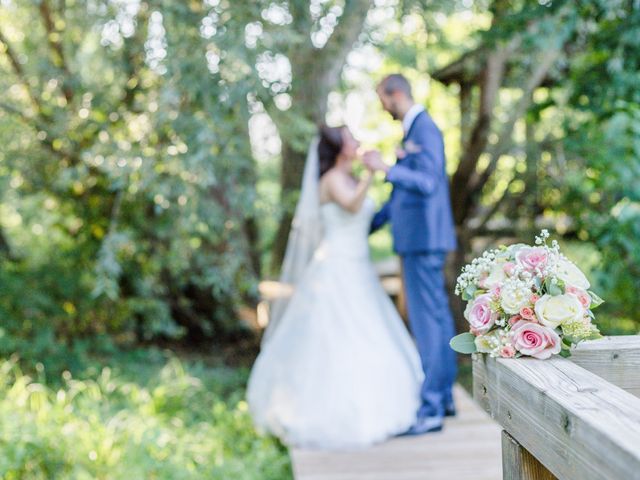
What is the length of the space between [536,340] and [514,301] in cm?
10

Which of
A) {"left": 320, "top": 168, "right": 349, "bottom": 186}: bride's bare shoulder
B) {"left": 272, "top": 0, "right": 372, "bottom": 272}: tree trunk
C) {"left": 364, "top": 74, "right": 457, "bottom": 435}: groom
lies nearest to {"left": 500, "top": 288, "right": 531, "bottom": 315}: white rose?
{"left": 364, "top": 74, "right": 457, "bottom": 435}: groom

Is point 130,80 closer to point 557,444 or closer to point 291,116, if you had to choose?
point 291,116

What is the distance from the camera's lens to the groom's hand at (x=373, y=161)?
4.23 meters

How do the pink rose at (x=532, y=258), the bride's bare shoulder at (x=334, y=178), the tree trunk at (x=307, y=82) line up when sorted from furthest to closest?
the tree trunk at (x=307, y=82)
the bride's bare shoulder at (x=334, y=178)
the pink rose at (x=532, y=258)

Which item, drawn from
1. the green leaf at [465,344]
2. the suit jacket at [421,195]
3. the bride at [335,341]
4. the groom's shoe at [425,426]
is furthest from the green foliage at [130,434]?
the green leaf at [465,344]

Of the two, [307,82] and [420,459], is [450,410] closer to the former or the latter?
[420,459]

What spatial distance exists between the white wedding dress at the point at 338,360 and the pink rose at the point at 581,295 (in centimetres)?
253

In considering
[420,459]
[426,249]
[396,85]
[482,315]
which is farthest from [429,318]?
[482,315]

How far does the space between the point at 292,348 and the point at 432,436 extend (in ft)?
3.05

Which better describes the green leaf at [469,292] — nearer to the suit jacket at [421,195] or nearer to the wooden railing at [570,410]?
the wooden railing at [570,410]

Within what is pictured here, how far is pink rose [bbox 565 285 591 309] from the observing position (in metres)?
1.86

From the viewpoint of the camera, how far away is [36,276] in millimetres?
6602

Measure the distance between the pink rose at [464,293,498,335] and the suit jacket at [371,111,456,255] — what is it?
7.29 ft

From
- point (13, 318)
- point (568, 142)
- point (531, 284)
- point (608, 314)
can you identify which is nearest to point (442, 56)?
point (608, 314)
